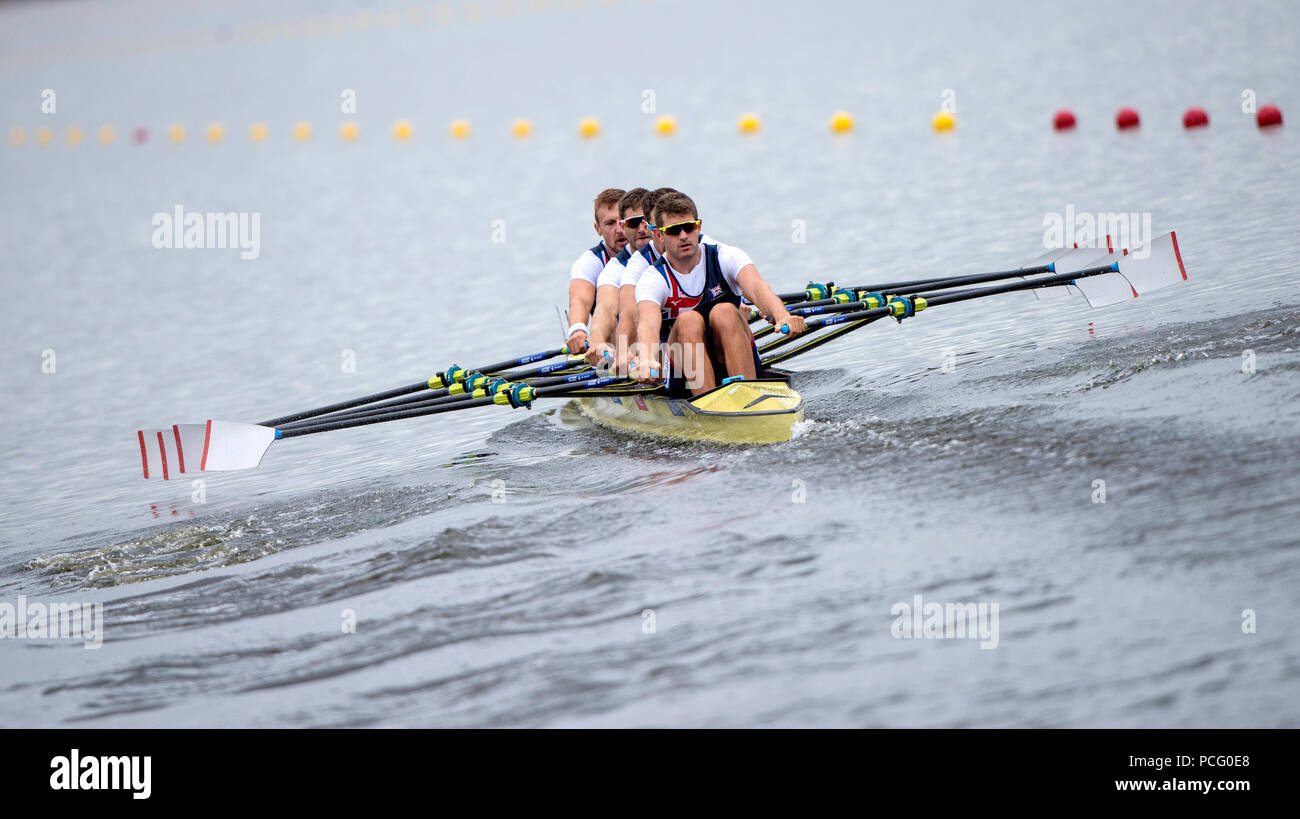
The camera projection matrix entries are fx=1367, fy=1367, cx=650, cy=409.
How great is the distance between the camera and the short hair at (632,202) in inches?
352

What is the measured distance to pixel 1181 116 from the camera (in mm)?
17938

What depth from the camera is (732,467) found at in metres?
7.50

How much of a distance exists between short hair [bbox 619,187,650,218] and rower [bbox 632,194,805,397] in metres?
0.47

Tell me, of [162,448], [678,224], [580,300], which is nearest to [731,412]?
[678,224]

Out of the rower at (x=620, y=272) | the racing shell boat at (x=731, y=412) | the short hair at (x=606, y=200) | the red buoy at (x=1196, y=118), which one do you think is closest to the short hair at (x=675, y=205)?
the rower at (x=620, y=272)

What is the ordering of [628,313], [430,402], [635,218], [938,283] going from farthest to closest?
[938,283] → [430,402] → [635,218] → [628,313]

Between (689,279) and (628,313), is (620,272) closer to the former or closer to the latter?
(628,313)

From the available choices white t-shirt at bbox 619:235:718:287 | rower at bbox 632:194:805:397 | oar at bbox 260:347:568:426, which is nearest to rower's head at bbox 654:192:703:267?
rower at bbox 632:194:805:397

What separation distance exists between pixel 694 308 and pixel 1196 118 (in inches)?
437

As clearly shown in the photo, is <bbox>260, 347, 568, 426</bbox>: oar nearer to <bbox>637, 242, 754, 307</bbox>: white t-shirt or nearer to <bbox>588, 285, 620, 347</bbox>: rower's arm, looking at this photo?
<bbox>588, 285, 620, 347</bbox>: rower's arm

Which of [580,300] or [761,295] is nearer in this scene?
[761,295]

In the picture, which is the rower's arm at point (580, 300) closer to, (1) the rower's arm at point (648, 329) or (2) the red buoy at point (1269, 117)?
(1) the rower's arm at point (648, 329)

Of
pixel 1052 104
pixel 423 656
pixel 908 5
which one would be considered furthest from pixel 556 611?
pixel 908 5
